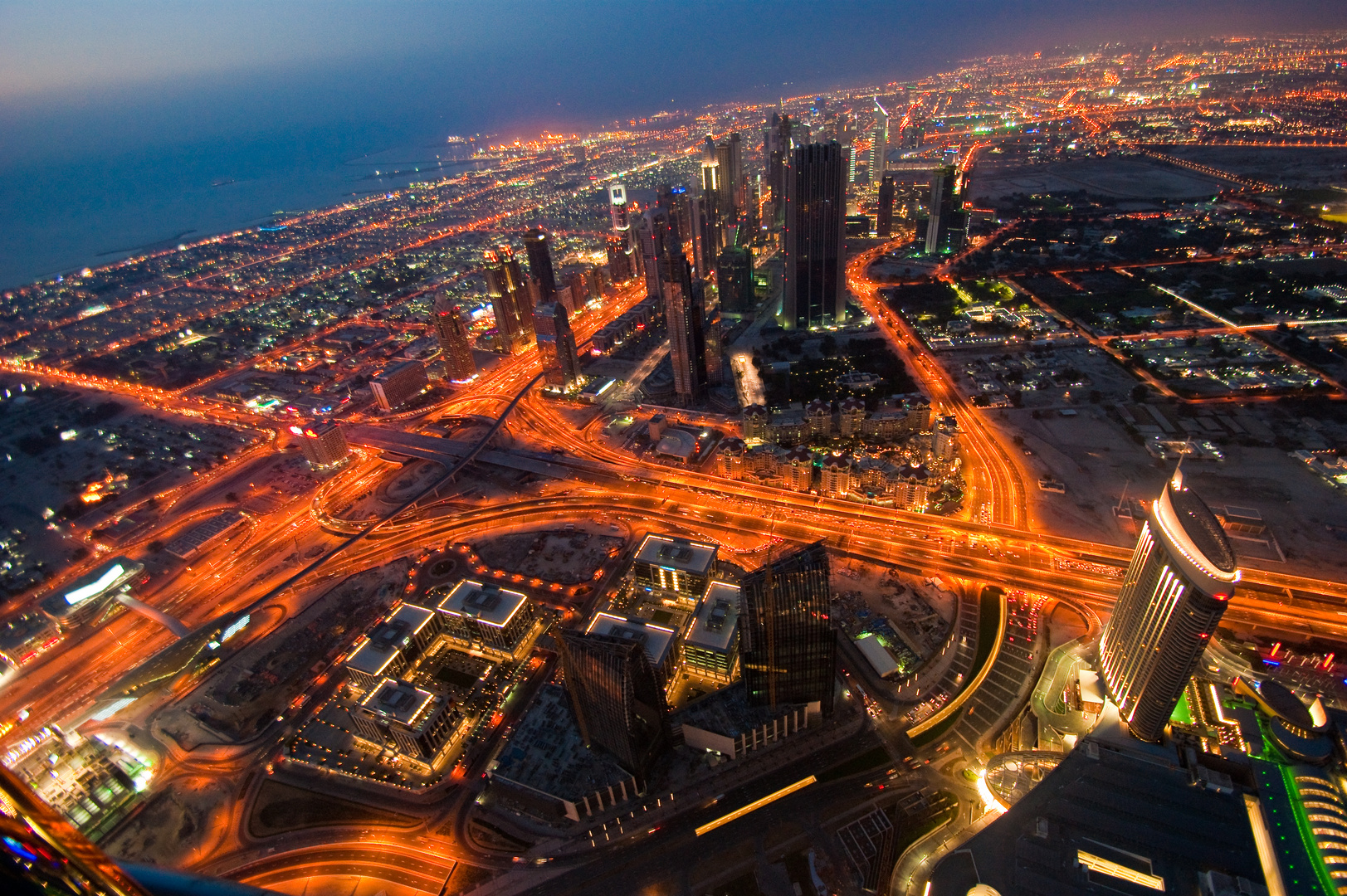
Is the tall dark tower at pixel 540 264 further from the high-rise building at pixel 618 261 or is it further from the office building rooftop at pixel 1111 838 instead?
the office building rooftop at pixel 1111 838

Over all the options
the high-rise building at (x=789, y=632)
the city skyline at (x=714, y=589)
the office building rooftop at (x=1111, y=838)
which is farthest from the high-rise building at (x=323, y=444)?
the office building rooftop at (x=1111, y=838)

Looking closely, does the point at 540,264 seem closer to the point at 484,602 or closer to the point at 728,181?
the point at 728,181

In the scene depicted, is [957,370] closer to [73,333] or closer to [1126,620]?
[1126,620]

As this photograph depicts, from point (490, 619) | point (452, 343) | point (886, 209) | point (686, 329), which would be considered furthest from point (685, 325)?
point (886, 209)

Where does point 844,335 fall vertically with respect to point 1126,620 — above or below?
below

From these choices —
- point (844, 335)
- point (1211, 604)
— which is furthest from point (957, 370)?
point (1211, 604)

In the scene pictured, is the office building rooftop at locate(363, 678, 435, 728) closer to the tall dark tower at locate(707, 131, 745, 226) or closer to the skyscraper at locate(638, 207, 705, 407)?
the skyscraper at locate(638, 207, 705, 407)

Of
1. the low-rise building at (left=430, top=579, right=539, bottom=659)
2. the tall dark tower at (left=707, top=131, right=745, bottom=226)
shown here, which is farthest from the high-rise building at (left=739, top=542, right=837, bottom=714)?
the tall dark tower at (left=707, top=131, right=745, bottom=226)
